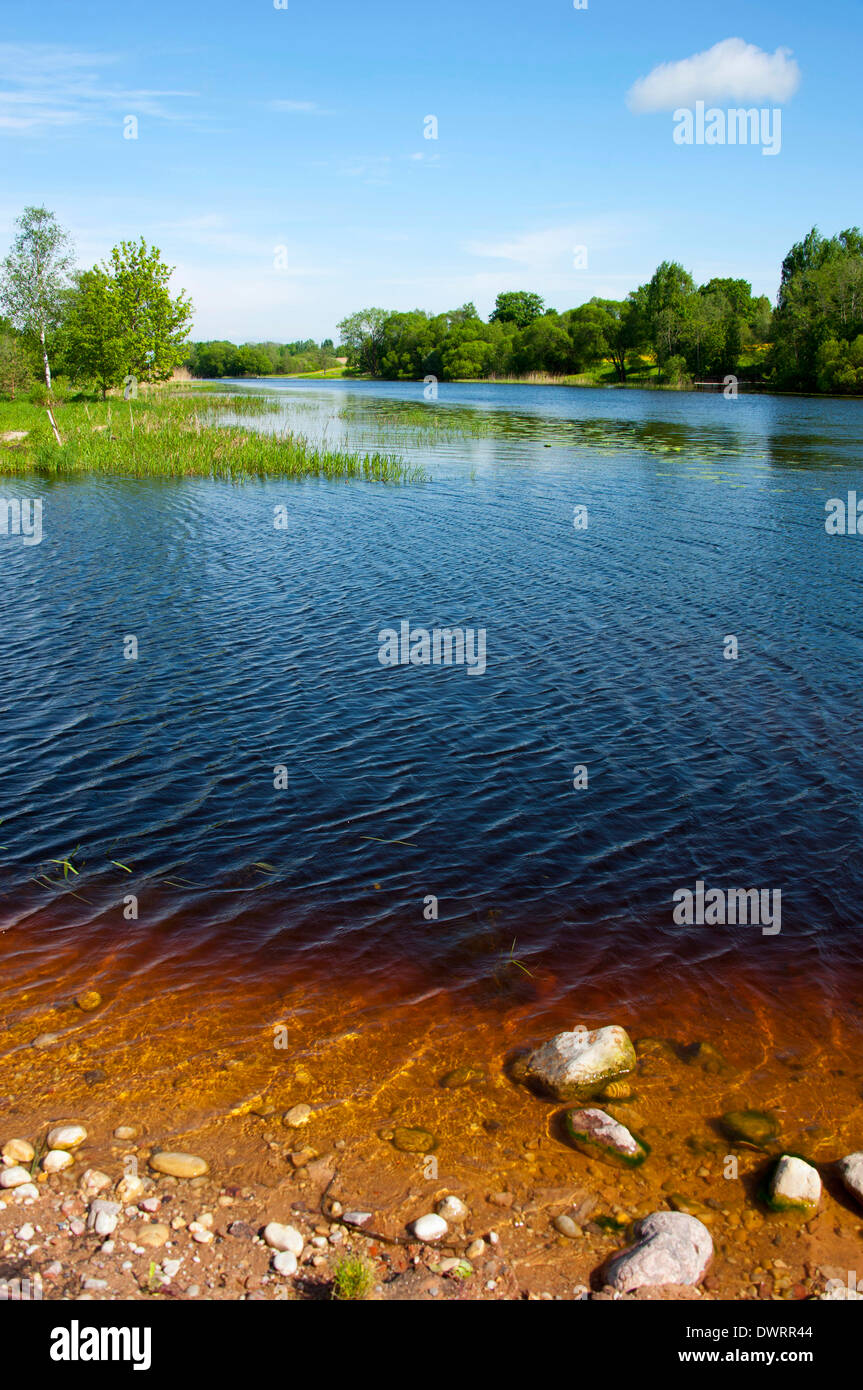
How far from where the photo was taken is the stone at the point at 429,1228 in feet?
20.2

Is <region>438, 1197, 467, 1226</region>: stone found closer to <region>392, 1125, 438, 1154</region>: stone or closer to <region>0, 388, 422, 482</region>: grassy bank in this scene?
<region>392, 1125, 438, 1154</region>: stone

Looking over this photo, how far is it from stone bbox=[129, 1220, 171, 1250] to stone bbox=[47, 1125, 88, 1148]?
118cm

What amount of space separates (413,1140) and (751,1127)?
2986 millimetres

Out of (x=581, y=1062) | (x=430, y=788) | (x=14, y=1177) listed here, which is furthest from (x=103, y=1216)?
(x=430, y=788)

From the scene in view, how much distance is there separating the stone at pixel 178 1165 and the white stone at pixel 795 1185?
4.47 metres

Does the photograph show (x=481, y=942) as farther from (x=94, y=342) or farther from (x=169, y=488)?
(x=94, y=342)

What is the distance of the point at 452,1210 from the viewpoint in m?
6.43

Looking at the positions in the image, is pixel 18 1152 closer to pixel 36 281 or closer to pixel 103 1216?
pixel 103 1216

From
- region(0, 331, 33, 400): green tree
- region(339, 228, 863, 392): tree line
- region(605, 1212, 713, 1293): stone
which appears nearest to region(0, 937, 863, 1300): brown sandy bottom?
region(605, 1212, 713, 1293): stone

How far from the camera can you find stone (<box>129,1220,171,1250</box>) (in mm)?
5934

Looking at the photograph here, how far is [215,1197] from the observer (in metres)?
6.44
